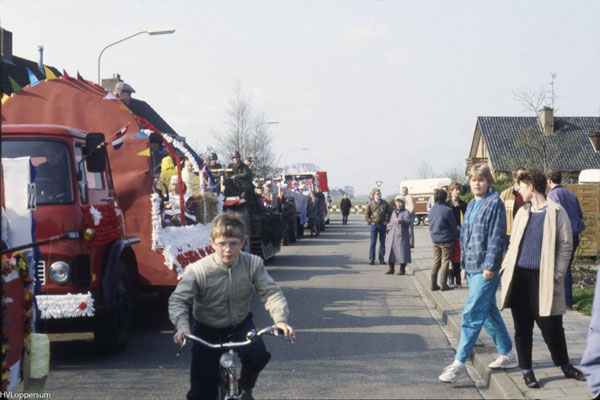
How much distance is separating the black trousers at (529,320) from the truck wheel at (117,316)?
3.83 metres

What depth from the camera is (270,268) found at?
16.9 meters

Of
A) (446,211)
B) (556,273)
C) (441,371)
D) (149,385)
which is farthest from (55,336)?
(446,211)

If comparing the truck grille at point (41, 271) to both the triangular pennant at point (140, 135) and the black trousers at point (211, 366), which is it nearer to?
the triangular pennant at point (140, 135)

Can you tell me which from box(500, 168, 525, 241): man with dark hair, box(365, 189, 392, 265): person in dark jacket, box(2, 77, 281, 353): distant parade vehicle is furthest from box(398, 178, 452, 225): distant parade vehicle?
box(2, 77, 281, 353): distant parade vehicle

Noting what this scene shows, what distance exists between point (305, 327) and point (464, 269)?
313 cm

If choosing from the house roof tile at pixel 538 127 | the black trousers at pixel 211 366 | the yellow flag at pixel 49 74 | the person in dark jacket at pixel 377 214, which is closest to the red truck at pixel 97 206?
the yellow flag at pixel 49 74

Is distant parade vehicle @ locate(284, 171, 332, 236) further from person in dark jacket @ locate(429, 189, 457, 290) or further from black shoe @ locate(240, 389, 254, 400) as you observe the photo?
black shoe @ locate(240, 389, 254, 400)

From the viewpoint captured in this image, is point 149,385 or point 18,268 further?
point 149,385

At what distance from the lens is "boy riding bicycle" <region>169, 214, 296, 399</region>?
390cm

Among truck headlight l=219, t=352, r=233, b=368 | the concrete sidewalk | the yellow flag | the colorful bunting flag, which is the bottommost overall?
the concrete sidewalk

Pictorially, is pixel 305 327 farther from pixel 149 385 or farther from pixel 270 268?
pixel 270 268

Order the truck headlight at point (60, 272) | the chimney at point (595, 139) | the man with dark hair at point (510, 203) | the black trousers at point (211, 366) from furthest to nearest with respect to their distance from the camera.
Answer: the chimney at point (595, 139), the man with dark hair at point (510, 203), the truck headlight at point (60, 272), the black trousers at point (211, 366)

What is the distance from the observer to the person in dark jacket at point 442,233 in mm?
12008

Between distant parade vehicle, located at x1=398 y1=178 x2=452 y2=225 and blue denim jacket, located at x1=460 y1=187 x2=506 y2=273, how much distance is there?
1455 inches
